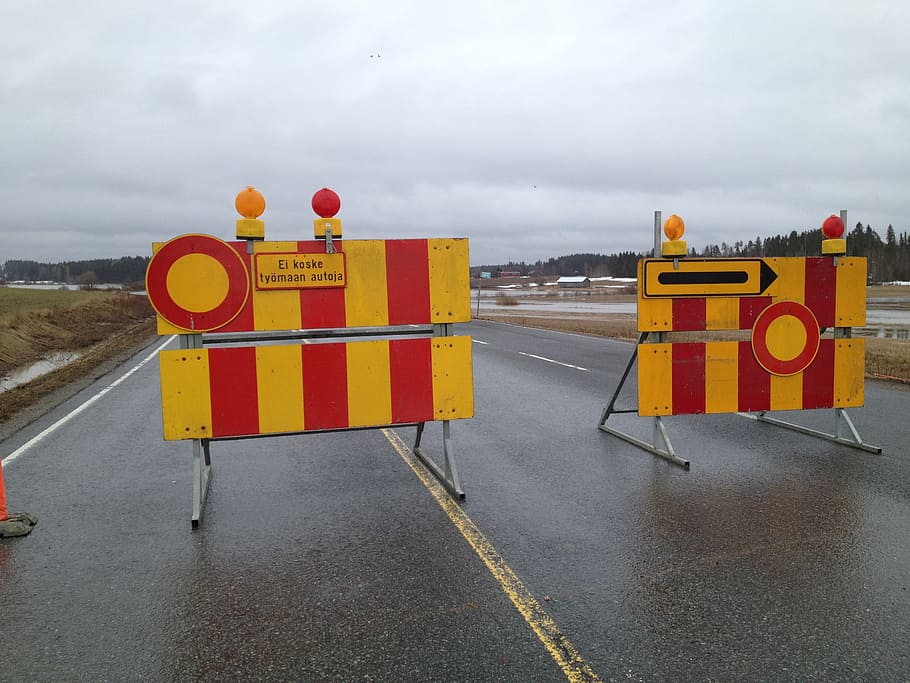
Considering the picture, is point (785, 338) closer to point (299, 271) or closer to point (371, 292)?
point (371, 292)

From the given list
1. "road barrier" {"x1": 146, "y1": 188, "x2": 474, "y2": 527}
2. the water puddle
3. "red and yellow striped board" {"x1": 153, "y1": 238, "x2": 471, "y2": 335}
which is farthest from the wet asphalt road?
the water puddle

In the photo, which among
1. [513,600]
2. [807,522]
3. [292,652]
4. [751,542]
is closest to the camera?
[292,652]

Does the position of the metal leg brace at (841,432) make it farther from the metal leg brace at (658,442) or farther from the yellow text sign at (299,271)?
the yellow text sign at (299,271)

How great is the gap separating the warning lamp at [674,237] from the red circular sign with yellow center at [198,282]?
4.01 meters

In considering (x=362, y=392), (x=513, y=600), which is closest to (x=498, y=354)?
(x=362, y=392)

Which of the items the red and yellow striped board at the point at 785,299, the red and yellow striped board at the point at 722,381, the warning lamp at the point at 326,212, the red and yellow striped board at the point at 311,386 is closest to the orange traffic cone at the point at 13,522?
the red and yellow striped board at the point at 311,386

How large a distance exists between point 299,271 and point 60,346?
21277mm

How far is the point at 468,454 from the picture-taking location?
7012mm

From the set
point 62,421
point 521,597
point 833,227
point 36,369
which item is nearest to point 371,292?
point 521,597

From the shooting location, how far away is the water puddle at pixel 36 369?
14.4 metres

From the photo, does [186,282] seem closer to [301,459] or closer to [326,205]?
[326,205]

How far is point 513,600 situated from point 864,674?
1653 millimetres

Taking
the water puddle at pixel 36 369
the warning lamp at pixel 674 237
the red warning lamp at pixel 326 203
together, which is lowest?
the water puddle at pixel 36 369

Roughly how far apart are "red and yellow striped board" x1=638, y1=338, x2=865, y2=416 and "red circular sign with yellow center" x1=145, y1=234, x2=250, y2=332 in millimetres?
3887
